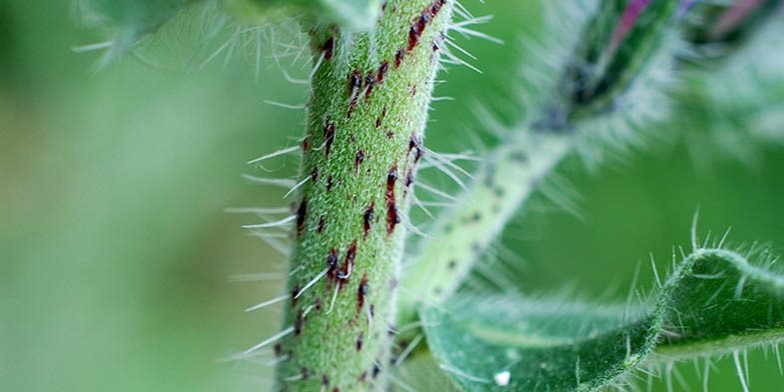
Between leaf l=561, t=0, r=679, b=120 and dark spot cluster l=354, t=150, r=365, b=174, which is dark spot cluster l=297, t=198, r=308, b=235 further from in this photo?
leaf l=561, t=0, r=679, b=120

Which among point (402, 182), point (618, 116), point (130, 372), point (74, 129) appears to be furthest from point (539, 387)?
point (74, 129)

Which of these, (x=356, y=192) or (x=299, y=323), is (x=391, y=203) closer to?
(x=356, y=192)

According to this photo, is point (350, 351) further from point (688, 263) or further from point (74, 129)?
point (74, 129)

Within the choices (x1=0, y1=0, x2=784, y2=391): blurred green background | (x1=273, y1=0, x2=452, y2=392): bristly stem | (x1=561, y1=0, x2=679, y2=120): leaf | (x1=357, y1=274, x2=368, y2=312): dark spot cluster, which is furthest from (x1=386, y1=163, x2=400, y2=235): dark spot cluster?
(x1=0, y1=0, x2=784, y2=391): blurred green background

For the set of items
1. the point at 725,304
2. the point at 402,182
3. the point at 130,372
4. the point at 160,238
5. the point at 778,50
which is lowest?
the point at 130,372

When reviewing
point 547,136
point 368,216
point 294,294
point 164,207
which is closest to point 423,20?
point 368,216

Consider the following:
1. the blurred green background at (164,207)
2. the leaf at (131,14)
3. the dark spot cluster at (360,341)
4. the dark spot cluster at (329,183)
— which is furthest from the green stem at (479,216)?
the blurred green background at (164,207)
